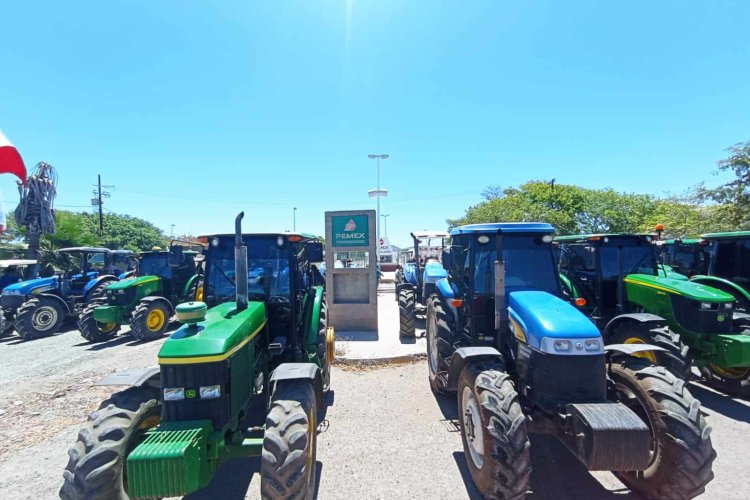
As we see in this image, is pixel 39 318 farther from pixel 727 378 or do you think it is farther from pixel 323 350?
pixel 727 378

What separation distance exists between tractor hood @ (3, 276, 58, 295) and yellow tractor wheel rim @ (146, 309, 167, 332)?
3919 mm

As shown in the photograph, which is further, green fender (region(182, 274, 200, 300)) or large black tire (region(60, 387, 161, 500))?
green fender (region(182, 274, 200, 300))

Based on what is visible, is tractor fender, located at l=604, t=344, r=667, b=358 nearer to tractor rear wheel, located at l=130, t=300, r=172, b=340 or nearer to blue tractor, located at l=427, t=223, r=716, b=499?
blue tractor, located at l=427, t=223, r=716, b=499

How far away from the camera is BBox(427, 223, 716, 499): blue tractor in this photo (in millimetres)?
2404

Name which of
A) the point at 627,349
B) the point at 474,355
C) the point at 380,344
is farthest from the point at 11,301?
the point at 627,349

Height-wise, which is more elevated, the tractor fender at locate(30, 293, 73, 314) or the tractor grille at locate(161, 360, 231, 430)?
the tractor grille at locate(161, 360, 231, 430)

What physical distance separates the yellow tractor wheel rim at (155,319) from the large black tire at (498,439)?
835cm

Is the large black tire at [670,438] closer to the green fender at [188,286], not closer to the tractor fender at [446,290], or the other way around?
the tractor fender at [446,290]

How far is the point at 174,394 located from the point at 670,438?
362 centimetres

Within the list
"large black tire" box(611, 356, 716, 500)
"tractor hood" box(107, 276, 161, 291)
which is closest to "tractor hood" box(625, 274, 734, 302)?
"large black tire" box(611, 356, 716, 500)

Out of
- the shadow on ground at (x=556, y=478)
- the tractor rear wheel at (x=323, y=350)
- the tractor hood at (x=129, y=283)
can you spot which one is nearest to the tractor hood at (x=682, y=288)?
the shadow on ground at (x=556, y=478)

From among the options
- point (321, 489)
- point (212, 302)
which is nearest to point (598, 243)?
point (321, 489)

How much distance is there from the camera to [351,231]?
8453mm

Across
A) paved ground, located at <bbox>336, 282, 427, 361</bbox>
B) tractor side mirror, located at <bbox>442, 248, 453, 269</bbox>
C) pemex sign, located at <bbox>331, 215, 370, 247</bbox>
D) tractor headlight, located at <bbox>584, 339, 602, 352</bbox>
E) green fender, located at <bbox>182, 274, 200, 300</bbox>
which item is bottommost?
paved ground, located at <bbox>336, 282, 427, 361</bbox>
